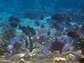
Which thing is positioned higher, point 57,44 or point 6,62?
point 57,44

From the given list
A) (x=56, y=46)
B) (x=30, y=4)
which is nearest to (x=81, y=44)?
(x=56, y=46)

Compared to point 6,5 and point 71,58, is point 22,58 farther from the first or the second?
point 6,5

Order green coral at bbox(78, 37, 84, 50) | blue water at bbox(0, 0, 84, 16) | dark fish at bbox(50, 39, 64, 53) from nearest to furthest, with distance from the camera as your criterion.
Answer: dark fish at bbox(50, 39, 64, 53) → green coral at bbox(78, 37, 84, 50) → blue water at bbox(0, 0, 84, 16)

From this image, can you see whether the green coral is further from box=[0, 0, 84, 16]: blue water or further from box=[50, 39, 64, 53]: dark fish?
box=[0, 0, 84, 16]: blue water

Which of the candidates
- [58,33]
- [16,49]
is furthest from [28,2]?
[16,49]

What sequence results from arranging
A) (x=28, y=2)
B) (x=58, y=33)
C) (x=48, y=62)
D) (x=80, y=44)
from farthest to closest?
(x=28, y=2) < (x=58, y=33) < (x=80, y=44) < (x=48, y=62)

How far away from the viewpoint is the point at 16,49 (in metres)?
4.80

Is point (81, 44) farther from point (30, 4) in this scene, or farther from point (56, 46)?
point (30, 4)

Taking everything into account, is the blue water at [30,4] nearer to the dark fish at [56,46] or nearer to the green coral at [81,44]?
the green coral at [81,44]

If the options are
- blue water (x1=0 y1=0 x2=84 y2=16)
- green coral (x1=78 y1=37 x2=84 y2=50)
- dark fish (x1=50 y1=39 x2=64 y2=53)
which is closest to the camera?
dark fish (x1=50 y1=39 x2=64 y2=53)

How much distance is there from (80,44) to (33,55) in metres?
1.61

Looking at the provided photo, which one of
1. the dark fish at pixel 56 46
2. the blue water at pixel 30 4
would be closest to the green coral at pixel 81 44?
the dark fish at pixel 56 46

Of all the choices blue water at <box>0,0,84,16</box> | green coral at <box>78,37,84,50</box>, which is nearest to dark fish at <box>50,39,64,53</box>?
green coral at <box>78,37,84,50</box>

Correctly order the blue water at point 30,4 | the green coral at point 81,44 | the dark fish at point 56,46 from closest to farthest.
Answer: the dark fish at point 56,46, the green coral at point 81,44, the blue water at point 30,4
